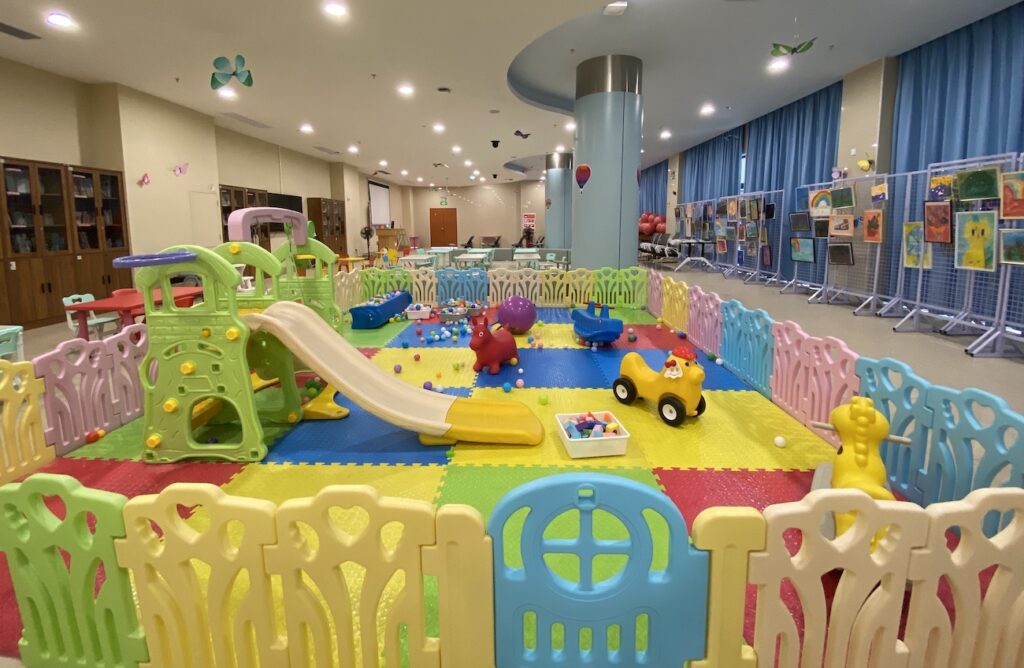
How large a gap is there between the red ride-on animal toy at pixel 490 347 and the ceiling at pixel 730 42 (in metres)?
4.38

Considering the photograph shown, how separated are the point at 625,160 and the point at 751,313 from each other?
4651 millimetres

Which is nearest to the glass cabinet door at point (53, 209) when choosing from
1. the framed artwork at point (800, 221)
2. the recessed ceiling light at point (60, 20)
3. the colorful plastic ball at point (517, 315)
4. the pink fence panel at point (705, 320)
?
the recessed ceiling light at point (60, 20)

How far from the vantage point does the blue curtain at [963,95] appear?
6738mm

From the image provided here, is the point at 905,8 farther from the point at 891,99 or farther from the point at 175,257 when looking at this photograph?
the point at 175,257

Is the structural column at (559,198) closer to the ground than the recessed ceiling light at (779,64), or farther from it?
closer to the ground

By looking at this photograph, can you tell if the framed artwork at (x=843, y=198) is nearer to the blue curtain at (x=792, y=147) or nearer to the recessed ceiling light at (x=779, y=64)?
the blue curtain at (x=792, y=147)

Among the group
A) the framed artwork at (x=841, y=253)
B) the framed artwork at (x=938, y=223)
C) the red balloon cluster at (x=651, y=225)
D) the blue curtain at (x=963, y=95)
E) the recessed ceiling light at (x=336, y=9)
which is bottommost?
the framed artwork at (x=841, y=253)

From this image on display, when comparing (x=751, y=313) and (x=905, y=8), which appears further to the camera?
(x=905, y=8)

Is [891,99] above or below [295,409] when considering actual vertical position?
above

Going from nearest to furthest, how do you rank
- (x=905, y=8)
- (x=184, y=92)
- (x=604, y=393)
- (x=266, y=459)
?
(x=266, y=459), (x=604, y=393), (x=905, y=8), (x=184, y=92)

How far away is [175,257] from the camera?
3248 mm

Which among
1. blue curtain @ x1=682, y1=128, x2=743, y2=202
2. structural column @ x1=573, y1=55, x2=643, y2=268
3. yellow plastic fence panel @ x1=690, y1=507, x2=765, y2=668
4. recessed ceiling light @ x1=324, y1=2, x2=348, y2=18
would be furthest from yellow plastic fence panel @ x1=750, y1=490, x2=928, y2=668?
blue curtain @ x1=682, y1=128, x2=743, y2=202

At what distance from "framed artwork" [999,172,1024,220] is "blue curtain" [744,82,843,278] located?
189 inches

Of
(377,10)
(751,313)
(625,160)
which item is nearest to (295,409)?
(751,313)
